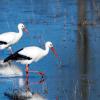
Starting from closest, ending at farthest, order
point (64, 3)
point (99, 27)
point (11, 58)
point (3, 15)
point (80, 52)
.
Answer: point (11, 58)
point (80, 52)
point (99, 27)
point (3, 15)
point (64, 3)

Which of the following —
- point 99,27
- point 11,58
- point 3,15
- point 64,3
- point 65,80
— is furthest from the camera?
point 64,3

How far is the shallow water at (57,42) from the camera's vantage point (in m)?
11.2

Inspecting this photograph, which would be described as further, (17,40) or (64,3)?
(64,3)

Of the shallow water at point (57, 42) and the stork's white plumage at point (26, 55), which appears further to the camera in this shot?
the stork's white plumage at point (26, 55)

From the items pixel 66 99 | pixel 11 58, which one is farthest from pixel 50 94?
pixel 11 58

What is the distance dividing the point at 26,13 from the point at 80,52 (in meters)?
6.75

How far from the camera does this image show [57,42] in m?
16.0

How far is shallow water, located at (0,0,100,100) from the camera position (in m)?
11.2

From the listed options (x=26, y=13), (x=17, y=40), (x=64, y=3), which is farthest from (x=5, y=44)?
(x=64, y=3)

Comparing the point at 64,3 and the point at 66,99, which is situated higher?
the point at 64,3

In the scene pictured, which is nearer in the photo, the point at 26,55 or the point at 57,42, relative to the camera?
the point at 26,55

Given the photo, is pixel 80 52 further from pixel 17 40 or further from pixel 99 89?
pixel 99 89

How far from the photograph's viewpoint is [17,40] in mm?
15570

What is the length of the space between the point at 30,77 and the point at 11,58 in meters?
0.59
